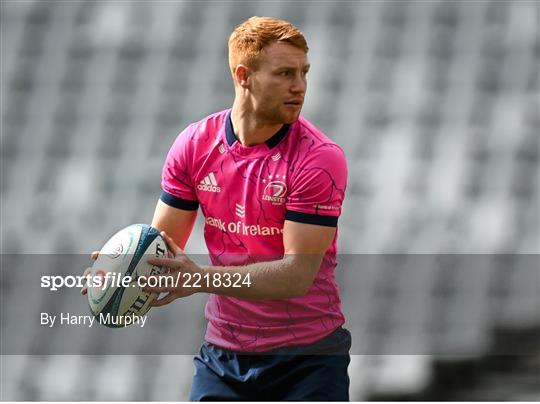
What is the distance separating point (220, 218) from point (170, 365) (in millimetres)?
4990

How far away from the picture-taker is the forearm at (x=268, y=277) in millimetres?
3363

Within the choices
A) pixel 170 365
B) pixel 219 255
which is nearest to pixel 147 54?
pixel 170 365

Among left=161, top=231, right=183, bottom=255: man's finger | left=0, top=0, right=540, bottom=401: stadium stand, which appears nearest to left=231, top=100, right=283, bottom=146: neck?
left=161, top=231, right=183, bottom=255: man's finger

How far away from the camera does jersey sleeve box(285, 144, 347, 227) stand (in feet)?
11.2

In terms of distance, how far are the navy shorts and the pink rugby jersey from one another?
4 centimetres

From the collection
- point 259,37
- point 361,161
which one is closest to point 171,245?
point 259,37

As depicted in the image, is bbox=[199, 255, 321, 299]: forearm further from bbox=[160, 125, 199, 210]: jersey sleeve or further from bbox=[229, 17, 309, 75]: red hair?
bbox=[229, 17, 309, 75]: red hair

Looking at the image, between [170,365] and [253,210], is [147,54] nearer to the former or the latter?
[170,365]

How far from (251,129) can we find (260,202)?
0.24 metres

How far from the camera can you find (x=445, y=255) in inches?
337

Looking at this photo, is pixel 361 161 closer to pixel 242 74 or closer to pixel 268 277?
pixel 242 74

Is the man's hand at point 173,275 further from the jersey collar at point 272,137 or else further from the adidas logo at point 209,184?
the jersey collar at point 272,137

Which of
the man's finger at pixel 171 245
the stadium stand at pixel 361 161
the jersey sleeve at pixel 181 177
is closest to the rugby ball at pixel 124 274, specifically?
the man's finger at pixel 171 245

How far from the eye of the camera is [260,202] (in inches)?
136
